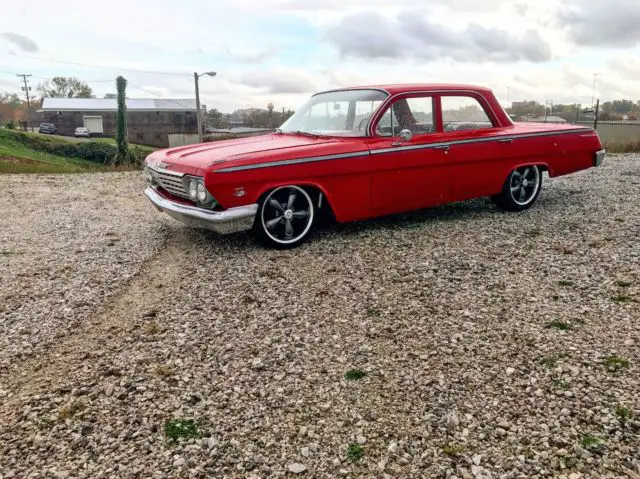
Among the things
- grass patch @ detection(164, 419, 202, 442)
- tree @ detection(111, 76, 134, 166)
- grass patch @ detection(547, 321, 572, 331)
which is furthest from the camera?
tree @ detection(111, 76, 134, 166)

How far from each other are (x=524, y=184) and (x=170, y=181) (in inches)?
183

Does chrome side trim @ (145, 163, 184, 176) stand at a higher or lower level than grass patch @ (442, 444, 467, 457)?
higher

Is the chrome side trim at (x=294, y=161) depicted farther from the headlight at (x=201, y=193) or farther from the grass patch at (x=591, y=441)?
the grass patch at (x=591, y=441)

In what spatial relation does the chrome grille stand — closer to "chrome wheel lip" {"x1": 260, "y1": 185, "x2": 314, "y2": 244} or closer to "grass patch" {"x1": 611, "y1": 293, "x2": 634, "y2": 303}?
"chrome wheel lip" {"x1": 260, "y1": 185, "x2": 314, "y2": 244}

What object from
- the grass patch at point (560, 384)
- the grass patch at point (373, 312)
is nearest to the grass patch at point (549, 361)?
the grass patch at point (560, 384)

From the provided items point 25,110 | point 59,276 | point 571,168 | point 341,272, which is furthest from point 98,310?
point 25,110

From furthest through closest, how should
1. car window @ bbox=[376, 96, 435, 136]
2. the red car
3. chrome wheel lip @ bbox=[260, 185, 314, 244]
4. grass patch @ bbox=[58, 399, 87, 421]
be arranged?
1. car window @ bbox=[376, 96, 435, 136]
2. chrome wheel lip @ bbox=[260, 185, 314, 244]
3. the red car
4. grass patch @ bbox=[58, 399, 87, 421]

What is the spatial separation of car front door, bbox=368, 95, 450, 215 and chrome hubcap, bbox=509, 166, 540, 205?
1.34 m

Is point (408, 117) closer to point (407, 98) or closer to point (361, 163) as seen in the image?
point (407, 98)

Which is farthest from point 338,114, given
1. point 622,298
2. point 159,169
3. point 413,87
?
point 622,298

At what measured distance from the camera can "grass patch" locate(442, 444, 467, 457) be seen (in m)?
2.48

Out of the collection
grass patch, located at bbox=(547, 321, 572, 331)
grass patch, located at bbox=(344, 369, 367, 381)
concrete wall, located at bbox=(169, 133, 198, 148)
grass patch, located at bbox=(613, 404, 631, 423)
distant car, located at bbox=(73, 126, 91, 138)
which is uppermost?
distant car, located at bbox=(73, 126, 91, 138)

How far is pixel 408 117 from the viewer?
20.3 feet

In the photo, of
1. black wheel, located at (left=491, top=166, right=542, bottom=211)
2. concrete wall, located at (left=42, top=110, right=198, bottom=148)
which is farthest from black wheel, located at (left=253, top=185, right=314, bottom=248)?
concrete wall, located at (left=42, top=110, right=198, bottom=148)
